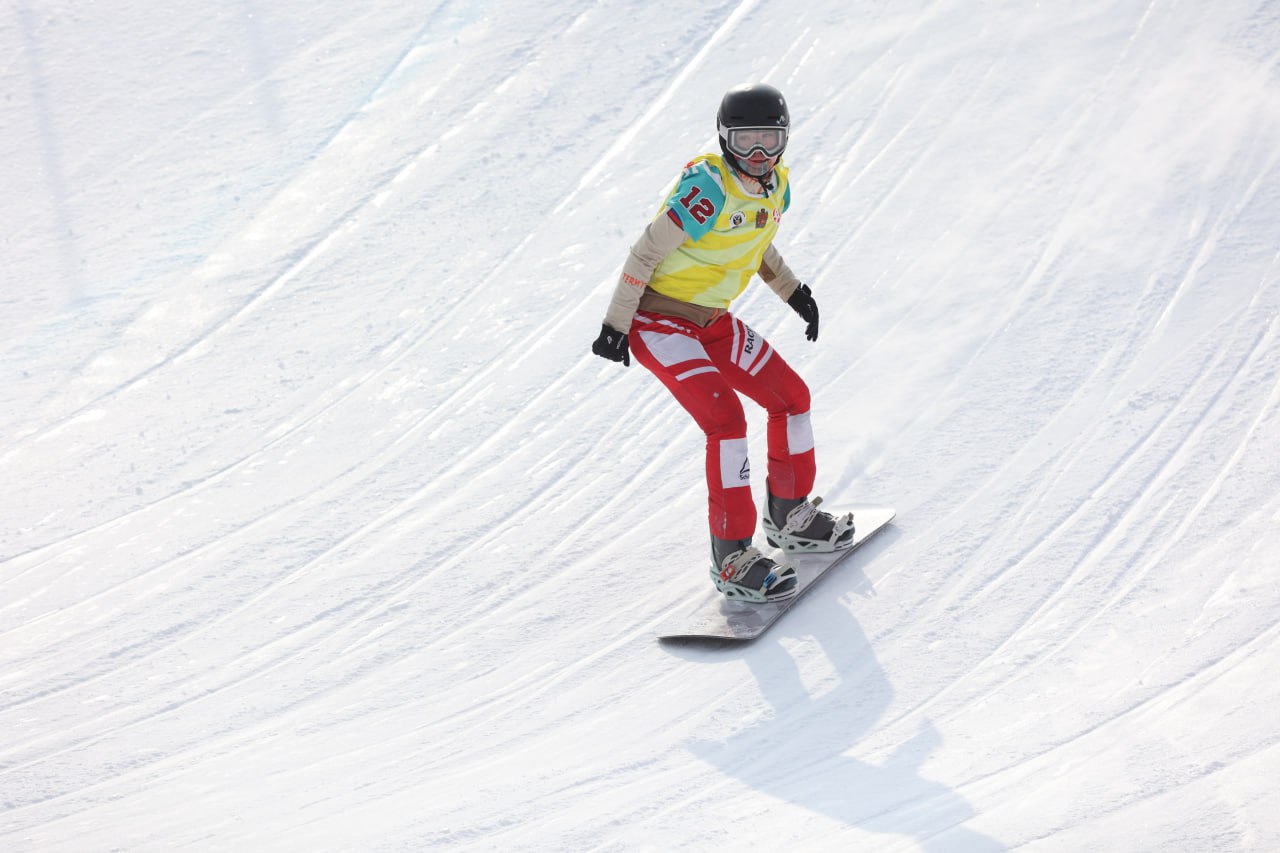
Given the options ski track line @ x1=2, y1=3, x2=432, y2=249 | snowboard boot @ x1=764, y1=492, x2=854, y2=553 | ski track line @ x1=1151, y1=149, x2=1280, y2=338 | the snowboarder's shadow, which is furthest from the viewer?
ski track line @ x1=2, y1=3, x2=432, y2=249

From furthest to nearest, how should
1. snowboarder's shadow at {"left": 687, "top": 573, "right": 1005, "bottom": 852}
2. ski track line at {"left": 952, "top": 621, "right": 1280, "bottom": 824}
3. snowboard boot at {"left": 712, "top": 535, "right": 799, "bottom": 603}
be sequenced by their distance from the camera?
snowboard boot at {"left": 712, "top": 535, "right": 799, "bottom": 603}
ski track line at {"left": 952, "top": 621, "right": 1280, "bottom": 824}
snowboarder's shadow at {"left": 687, "top": 573, "right": 1005, "bottom": 852}

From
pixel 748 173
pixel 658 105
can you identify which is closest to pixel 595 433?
pixel 748 173

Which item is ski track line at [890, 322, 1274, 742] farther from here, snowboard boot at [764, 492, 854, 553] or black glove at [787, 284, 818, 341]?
black glove at [787, 284, 818, 341]

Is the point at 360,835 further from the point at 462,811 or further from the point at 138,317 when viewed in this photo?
the point at 138,317

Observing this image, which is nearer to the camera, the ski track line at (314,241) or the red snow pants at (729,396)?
the red snow pants at (729,396)

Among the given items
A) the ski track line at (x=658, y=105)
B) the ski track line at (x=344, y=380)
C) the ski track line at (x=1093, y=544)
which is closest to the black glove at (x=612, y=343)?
the ski track line at (x=1093, y=544)

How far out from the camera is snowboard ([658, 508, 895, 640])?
456 cm

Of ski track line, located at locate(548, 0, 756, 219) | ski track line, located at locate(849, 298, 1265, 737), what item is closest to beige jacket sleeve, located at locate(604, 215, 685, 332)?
ski track line, located at locate(849, 298, 1265, 737)

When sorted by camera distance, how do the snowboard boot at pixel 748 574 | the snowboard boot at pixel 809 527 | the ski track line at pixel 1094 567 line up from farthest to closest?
the snowboard boot at pixel 809 527 → the snowboard boot at pixel 748 574 → the ski track line at pixel 1094 567

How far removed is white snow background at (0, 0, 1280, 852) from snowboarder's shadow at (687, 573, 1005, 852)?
0.06ft

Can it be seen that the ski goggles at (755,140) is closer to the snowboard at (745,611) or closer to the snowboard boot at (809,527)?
Answer: the snowboard boot at (809,527)

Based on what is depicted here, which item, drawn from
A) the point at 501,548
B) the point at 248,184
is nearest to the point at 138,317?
the point at 248,184

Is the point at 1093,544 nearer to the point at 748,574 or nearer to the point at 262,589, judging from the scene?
the point at 748,574

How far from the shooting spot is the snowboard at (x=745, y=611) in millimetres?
4559
